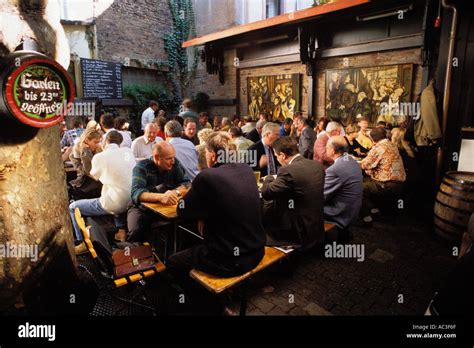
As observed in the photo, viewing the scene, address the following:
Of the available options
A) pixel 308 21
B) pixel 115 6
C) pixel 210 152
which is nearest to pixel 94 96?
pixel 115 6

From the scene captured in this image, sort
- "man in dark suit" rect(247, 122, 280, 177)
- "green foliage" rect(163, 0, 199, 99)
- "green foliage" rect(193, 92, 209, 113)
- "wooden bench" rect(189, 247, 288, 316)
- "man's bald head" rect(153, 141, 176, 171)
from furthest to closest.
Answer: "green foliage" rect(163, 0, 199, 99) → "green foliage" rect(193, 92, 209, 113) → "man in dark suit" rect(247, 122, 280, 177) → "man's bald head" rect(153, 141, 176, 171) → "wooden bench" rect(189, 247, 288, 316)

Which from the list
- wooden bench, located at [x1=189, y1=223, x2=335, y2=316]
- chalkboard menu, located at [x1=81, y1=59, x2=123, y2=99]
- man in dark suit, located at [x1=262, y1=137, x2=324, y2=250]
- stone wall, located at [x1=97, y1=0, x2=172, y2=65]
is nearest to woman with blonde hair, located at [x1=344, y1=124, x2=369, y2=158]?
man in dark suit, located at [x1=262, y1=137, x2=324, y2=250]

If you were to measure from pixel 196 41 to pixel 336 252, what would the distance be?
28.9 ft

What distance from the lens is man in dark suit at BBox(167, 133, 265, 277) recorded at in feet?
8.74

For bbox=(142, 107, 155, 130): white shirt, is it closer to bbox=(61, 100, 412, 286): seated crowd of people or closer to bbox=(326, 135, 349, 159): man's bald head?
bbox=(61, 100, 412, 286): seated crowd of people

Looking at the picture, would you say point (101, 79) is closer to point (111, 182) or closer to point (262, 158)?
point (262, 158)

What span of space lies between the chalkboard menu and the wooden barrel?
34.3 feet

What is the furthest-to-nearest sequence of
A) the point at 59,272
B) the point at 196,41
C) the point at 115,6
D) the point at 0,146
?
the point at 115,6 → the point at 196,41 → the point at 59,272 → the point at 0,146

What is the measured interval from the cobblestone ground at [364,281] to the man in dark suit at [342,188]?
1.92ft

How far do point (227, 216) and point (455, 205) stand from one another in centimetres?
345

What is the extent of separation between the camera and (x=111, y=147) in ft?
13.6

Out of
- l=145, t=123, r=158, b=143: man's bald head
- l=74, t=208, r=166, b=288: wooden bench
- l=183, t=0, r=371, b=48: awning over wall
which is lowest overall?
l=74, t=208, r=166, b=288: wooden bench

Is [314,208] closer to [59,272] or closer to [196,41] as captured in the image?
[59,272]

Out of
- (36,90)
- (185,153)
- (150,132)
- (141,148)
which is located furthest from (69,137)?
(36,90)
